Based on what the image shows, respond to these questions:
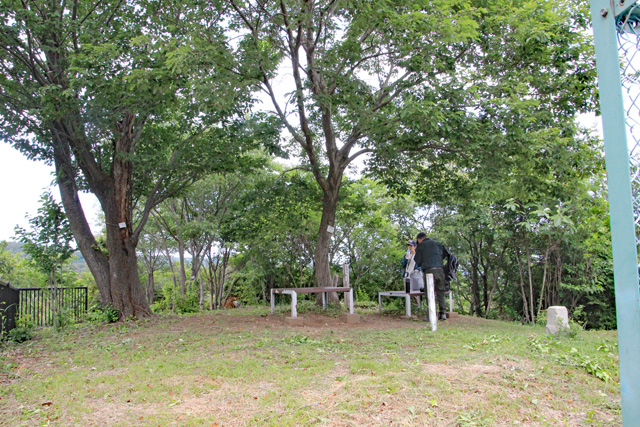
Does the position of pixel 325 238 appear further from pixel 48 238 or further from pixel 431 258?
pixel 48 238

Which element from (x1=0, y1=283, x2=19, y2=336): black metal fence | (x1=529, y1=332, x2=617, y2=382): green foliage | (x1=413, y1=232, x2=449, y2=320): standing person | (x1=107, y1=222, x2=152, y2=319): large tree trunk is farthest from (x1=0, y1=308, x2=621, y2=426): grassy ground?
(x1=107, y1=222, x2=152, y2=319): large tree trunk

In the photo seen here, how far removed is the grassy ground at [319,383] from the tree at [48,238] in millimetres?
3578

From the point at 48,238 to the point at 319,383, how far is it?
8.36 m

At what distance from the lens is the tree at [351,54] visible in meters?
6.58

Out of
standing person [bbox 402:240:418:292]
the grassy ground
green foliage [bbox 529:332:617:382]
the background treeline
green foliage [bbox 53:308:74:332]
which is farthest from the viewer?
the background treeline

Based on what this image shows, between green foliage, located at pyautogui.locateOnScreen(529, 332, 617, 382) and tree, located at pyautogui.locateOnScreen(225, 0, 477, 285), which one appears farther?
tree, located at pyautogui.locateOnScreen(225, 0, 477, 285)

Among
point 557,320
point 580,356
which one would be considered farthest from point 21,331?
point 557,320

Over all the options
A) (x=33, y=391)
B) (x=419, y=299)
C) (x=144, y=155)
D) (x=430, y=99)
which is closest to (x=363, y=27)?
(x=430, y=99)

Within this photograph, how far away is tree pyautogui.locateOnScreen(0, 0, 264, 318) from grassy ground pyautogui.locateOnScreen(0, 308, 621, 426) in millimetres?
3572

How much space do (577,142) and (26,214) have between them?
11.4m

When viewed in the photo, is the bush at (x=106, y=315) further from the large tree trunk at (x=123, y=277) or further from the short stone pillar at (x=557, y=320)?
the short stone pillar at (x=557, y=320)

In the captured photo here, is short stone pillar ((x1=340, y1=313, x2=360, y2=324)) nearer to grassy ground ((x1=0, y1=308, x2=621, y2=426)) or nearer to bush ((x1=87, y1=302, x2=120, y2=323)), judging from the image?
grassy ground ((x1=0, y1=308, x2=621, y2=426))

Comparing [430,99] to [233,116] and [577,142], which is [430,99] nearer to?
[577,142]

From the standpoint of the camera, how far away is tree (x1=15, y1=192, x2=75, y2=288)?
30.8 ft
